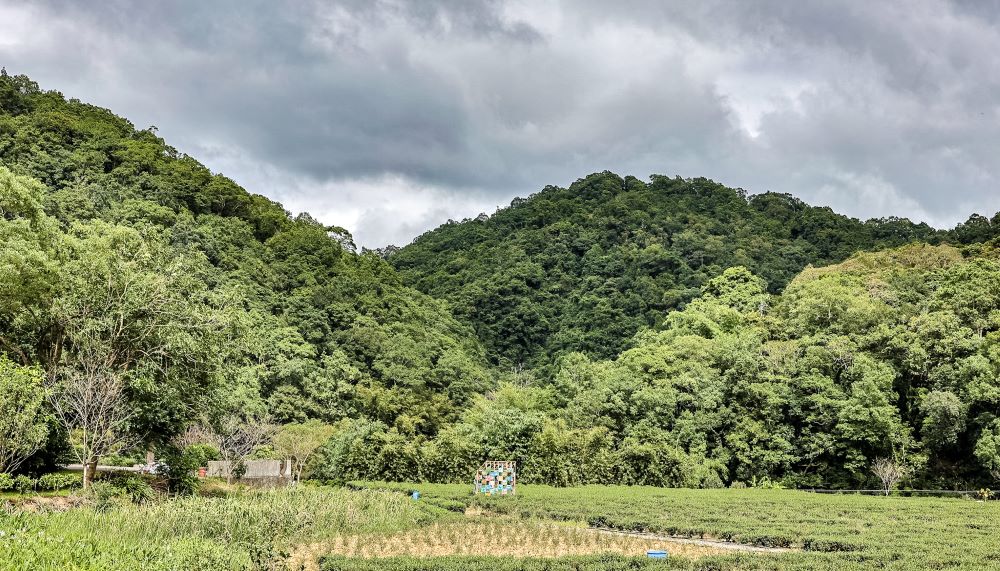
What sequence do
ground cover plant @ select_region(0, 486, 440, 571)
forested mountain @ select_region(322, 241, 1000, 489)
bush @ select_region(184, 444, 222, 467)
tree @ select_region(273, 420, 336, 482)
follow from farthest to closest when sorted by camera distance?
tree @ select_region(273, 420, 336, 482)
forested mountain @ select_region(322, 241, 1000, 489)
bush @ select_region(184, 444, 222, 467)
ground cover plant @ select_region(0, 486, 440, 571)

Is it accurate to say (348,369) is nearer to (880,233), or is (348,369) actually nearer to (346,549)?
(346,549)

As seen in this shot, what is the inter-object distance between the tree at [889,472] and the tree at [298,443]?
27597 mm

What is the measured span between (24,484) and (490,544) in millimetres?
12474

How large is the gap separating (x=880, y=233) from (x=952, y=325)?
4419 cm

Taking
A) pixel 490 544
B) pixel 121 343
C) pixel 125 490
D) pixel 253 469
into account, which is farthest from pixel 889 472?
pixel 121 343

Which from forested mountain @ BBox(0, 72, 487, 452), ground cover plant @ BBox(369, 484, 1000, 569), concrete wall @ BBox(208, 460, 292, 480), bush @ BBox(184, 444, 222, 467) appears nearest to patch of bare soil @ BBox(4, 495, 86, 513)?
forested mountain @ BBox(0, 72, 487, 452)

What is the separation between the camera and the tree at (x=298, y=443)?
35.7 metres

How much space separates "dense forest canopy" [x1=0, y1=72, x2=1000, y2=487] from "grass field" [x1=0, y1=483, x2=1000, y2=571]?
19.5ft

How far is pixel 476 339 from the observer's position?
2557 inches

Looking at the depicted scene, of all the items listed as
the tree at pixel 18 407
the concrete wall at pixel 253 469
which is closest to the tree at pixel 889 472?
the concrete wall at pixel 253 469

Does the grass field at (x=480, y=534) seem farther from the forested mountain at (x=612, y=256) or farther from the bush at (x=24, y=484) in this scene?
the forested mountain at (x=612, y=256)

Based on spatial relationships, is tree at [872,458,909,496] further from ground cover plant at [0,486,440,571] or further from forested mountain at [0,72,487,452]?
forested mountain at [0,72,487,452]

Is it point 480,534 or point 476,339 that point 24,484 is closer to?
point 480,534

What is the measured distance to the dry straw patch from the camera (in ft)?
44.9
